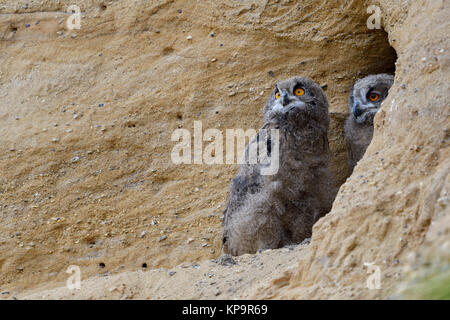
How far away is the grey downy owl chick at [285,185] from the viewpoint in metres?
6.33

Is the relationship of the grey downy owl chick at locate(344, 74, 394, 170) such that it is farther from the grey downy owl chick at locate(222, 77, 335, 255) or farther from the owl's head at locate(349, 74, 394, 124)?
the grey downy owl chick at locate(222, 77, 335, 255)

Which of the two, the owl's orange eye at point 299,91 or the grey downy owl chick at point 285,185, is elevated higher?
the owl's orange eye at point 299,91

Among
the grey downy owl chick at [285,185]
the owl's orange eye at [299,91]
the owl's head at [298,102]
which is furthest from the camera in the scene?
the owl's orange eye at [299,91]

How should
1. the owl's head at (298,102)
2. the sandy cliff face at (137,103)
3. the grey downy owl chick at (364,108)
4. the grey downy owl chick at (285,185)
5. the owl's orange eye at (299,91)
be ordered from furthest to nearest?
the sandy cliff face at (137,103), the grey downy owl chick at (364,108), the owl's orange eye at (299,91), the owl's head at (298,102), the grey downy owl chick at (285,185)

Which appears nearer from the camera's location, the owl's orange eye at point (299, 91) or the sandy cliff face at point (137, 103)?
the owl's orange eye at point (299, 91)

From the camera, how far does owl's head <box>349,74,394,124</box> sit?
7154 mm

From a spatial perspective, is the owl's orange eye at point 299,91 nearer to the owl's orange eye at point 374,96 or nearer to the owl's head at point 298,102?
the owl's head at point 298,102

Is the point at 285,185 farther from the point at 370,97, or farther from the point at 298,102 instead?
→ the point at 370,97

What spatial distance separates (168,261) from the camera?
6969mm

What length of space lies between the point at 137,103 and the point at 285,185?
2615 mm

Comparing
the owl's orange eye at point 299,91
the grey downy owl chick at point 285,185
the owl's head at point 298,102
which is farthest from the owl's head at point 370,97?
the owl's orange eye at point 299,91

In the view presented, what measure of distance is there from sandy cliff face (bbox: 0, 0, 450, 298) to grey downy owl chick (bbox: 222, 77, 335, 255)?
0.70 metres

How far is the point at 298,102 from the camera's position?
6676 millimetres
